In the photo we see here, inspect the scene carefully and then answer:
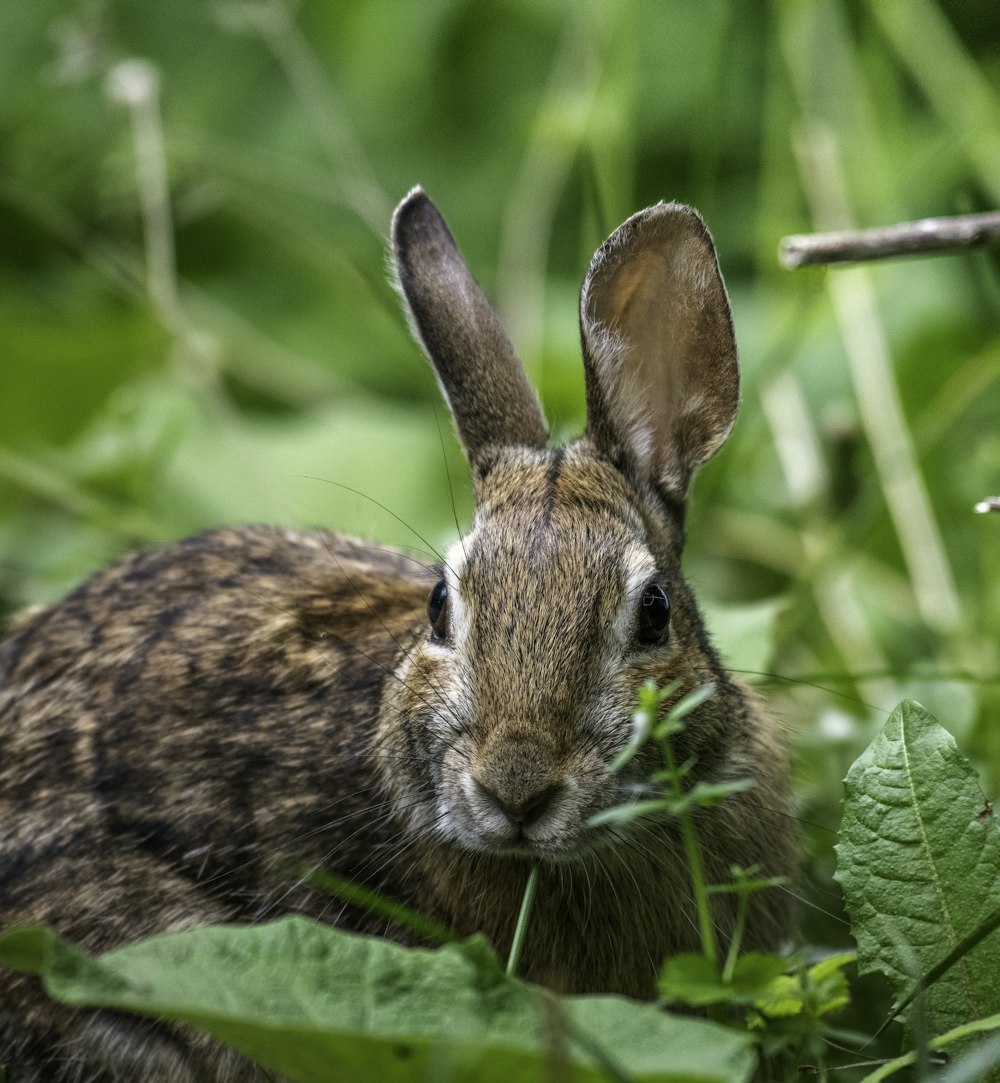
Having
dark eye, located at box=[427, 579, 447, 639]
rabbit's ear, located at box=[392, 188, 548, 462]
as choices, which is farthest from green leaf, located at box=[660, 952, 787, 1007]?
rabbit's ear, located at box=[392, 188, 548, 462]

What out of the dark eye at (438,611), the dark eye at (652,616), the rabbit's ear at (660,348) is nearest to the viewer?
the dark eye at (652,616)

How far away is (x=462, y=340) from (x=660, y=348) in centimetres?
40

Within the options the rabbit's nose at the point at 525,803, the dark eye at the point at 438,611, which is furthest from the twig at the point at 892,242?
the rabbit's nose at the point at 525,803

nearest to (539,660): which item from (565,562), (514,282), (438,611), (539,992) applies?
(565,562)

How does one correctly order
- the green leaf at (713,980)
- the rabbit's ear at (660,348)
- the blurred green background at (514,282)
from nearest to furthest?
the green leaf at (713,980)
the rabbit's ear at (660,348)
the blurred green background at (514,282)

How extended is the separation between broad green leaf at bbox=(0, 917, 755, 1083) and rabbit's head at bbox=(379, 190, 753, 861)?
0.45 metres

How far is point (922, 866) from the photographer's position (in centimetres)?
251

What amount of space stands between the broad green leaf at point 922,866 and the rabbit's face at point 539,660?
39 centimetres

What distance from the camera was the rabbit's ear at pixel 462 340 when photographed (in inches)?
129

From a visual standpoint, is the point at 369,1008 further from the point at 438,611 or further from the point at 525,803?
the point at 438,611

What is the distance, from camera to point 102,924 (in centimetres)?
299

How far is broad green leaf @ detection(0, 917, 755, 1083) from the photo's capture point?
1994 mm

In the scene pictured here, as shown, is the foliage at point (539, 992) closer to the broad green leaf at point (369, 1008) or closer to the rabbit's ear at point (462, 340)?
the broad green leaf at point (369, 1008)

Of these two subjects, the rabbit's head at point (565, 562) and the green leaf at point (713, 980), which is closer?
the green leaf at point (713, 980)
